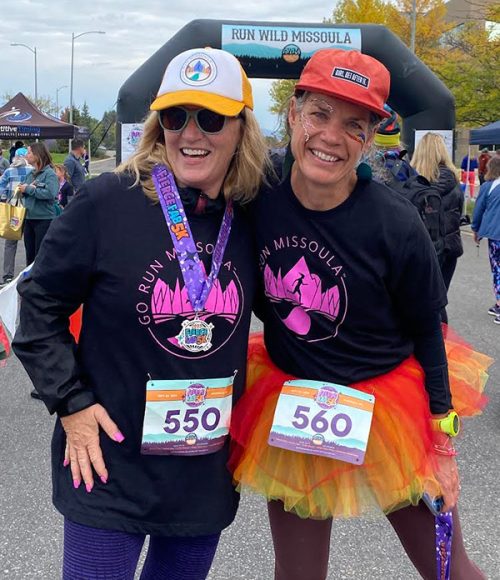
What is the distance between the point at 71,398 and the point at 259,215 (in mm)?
707

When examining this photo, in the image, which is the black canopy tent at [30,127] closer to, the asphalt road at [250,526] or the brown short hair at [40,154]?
the brown short hair at [40,154]

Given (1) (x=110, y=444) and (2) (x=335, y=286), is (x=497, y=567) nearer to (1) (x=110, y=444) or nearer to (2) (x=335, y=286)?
(2) (x=335, y=286)

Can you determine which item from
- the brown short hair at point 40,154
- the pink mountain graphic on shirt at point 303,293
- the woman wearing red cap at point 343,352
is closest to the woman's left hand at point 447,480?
the woman wearing red cap at point 343,352

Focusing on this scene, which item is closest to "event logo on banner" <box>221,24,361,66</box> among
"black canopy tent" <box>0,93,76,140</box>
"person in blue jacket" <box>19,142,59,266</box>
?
"person in blue jacket" <box>19,142,59,266</box>

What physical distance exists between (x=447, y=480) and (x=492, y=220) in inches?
214

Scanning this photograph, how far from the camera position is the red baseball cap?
5.32ft

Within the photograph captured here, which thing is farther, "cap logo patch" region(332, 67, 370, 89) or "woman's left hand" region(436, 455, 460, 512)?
"woman's left hand" region(436, 455, 460, 512)

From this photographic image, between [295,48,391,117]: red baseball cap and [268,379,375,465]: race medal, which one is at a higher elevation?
[295,48,391,117]: red baseball cap

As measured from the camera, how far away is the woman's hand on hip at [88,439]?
1617mm

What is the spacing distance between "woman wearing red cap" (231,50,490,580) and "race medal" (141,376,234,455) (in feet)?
0.73

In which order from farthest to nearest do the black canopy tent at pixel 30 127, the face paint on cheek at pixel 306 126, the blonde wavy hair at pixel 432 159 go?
1. the black canopy tent at pixel 30 127
2. the blonde wavy hair at pixel 432 159
3. the face paint on cheek at pixel 306 126

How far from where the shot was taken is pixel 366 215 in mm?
1700

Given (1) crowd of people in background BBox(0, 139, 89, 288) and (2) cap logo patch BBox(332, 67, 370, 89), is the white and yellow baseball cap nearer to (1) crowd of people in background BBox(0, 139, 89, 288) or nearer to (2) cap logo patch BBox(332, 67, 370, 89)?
(2) cap logo patch BBox(332, 67, 370, 89)

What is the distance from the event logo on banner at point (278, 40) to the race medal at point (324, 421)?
798cm
